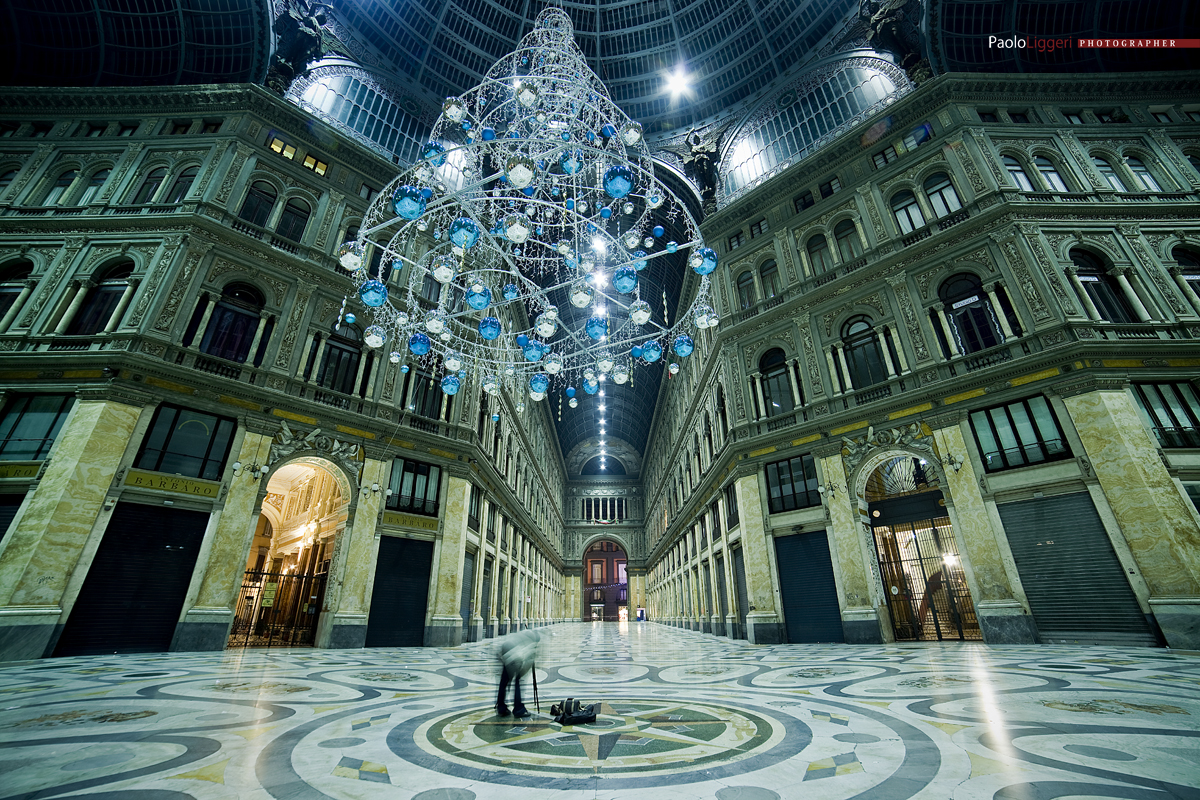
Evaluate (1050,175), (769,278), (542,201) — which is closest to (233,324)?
(542,201)

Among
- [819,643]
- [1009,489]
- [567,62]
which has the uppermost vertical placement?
[567,62]

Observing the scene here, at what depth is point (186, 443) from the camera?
1321cm

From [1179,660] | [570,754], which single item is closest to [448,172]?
[570,754]

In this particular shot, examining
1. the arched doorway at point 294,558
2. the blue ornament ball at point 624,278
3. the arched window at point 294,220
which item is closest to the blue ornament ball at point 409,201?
the blue ornament ball at point 624,278

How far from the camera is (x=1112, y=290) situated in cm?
1421

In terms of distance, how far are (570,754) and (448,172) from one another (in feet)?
79.0

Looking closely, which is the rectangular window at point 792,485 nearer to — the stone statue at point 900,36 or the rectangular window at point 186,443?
the stone statue at point 900,36

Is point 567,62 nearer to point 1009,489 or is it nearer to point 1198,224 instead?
point 1009,489

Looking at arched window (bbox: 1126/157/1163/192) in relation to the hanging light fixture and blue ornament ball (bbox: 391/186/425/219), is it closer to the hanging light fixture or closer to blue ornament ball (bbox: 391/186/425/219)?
the hanging light fixture

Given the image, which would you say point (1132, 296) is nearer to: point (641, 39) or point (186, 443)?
point (641, 39)

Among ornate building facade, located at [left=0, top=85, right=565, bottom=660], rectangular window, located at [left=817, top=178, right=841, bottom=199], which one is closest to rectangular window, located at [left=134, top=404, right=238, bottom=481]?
ornate building facade, located at [left=0, top=85, right=565, bottom=660]

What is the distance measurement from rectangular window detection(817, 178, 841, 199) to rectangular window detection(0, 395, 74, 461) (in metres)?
26.2

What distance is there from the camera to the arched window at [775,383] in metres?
18.3

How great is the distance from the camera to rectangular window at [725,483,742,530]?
19.4m
